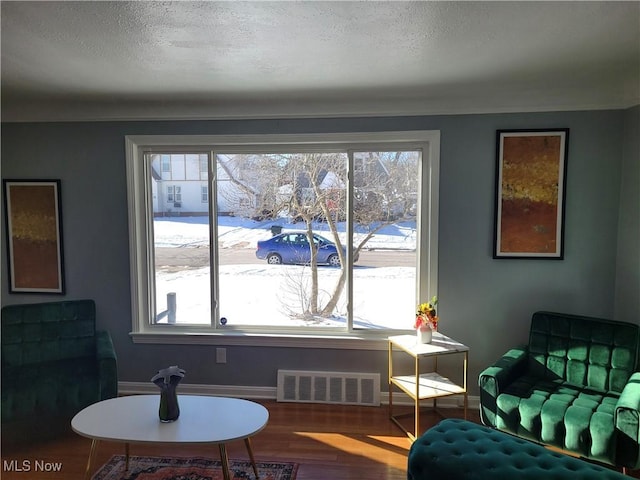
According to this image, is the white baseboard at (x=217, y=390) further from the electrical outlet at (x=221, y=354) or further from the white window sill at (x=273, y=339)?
the white window sill at (x=273, y=339)

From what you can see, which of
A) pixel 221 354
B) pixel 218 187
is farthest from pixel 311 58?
pixel 221 354

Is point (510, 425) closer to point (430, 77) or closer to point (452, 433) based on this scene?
point (452, 433)

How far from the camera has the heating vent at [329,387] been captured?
3381 mm

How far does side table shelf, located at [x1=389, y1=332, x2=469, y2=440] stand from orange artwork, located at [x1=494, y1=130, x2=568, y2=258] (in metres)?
0.84

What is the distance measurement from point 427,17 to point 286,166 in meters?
1.82

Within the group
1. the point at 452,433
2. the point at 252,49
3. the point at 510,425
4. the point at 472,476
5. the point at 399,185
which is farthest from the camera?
the point at 399,185

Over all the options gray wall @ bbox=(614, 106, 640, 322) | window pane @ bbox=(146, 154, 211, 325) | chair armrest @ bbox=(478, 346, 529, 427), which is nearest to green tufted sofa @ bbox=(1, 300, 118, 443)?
window pane @ bbox=(146, 154, 211, 325)

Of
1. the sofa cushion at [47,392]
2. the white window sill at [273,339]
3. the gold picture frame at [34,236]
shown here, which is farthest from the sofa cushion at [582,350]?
the gold picture frame at [34,236]

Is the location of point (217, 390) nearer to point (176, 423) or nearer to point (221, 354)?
point (221, 354)

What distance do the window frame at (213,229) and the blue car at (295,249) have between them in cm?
50

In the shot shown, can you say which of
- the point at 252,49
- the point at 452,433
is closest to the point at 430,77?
the point at 252,49

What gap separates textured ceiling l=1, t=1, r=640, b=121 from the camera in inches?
69.6

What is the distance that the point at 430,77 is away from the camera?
269 cm

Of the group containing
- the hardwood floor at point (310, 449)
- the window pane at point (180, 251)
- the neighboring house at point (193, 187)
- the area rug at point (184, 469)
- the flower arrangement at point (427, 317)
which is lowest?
the hardwood floor at point (310, 449)
